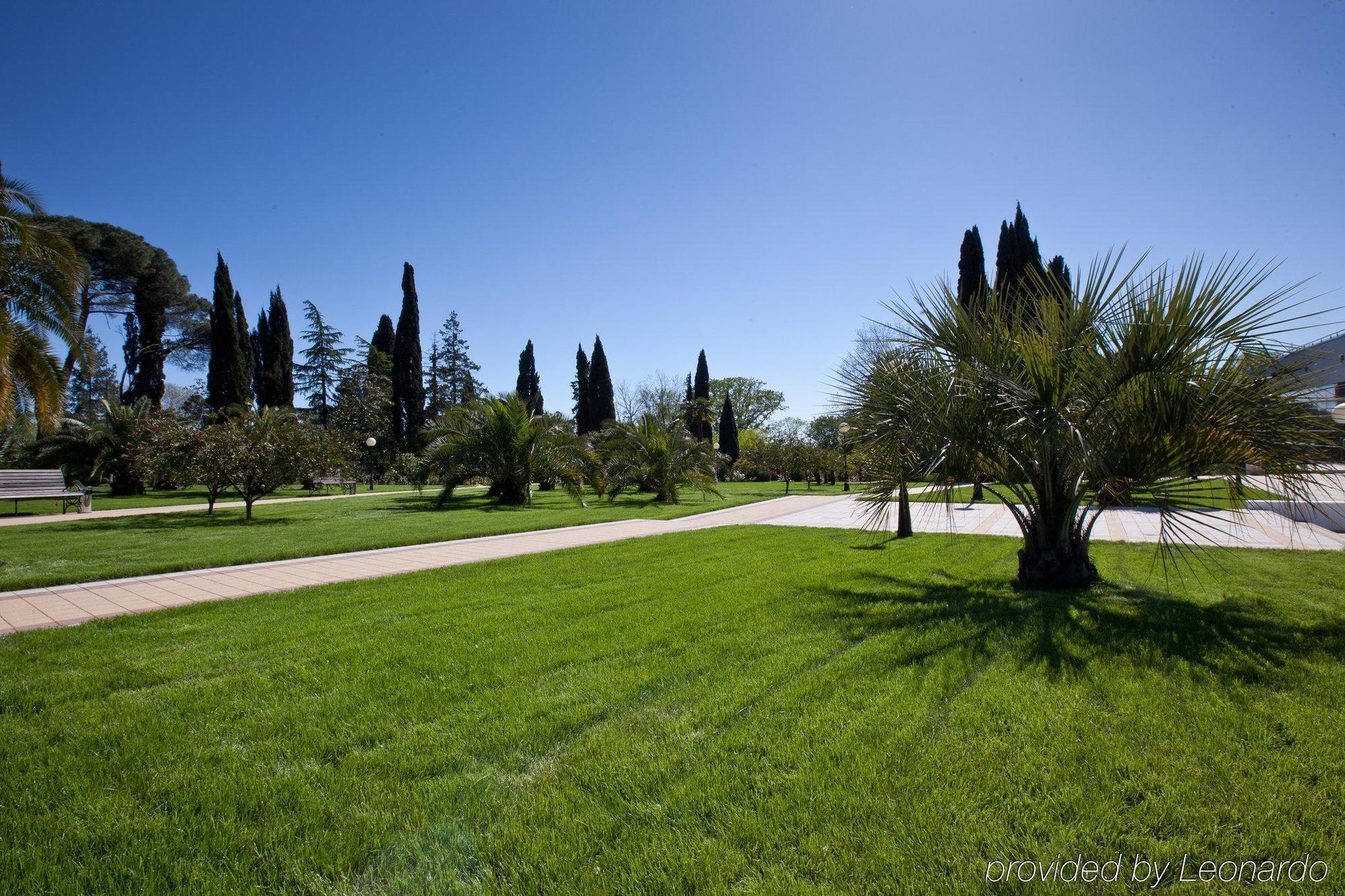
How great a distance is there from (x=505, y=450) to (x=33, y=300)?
10.2 m

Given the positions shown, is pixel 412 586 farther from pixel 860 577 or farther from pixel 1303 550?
pixel 1303 550

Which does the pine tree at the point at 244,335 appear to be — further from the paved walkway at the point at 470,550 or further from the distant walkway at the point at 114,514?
the paved walkway at the point at 470,550

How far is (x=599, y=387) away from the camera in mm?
42875

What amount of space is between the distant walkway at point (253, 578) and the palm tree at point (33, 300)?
16.6ft

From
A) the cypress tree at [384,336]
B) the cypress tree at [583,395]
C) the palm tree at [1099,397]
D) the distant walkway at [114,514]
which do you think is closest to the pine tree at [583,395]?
the cypress tree at [583,395]

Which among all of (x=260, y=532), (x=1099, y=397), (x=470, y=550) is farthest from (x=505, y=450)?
(x=1099, y=397)

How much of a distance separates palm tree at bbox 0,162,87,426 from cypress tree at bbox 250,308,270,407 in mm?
27397

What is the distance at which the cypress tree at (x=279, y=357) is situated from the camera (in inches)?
1388

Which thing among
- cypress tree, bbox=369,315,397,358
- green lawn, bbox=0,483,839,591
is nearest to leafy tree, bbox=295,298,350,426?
cypress tree, bbox=369,315,397,358

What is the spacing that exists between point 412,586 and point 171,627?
6.48ft

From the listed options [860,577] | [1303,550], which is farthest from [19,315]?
[1303,550]

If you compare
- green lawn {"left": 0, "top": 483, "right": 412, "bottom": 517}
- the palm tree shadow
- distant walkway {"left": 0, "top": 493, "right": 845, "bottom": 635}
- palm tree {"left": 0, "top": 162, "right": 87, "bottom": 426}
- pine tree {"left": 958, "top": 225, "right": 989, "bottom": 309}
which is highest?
pine tree {"left": 958, "top": 225, "right": 989, "bottom": 309}

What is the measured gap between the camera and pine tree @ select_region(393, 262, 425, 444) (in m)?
37.5

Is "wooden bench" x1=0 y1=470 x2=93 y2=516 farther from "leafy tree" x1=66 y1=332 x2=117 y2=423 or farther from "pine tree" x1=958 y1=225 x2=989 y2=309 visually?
"pine tree" x1=958 y1=225 x2=989 y2=309
